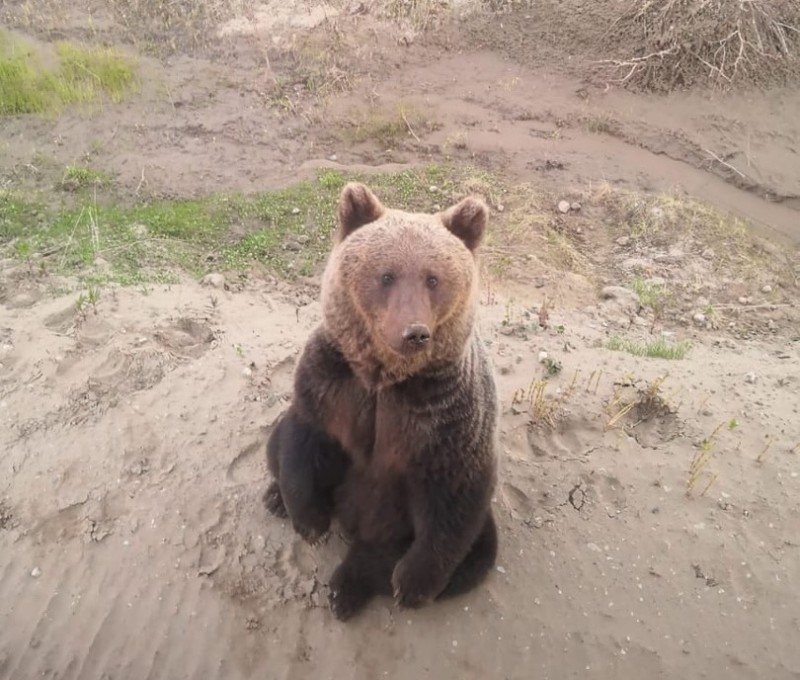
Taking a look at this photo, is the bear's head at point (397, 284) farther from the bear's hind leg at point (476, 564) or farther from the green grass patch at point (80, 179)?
the green grass patch at point (80, 179)

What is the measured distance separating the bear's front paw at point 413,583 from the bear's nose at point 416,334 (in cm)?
123

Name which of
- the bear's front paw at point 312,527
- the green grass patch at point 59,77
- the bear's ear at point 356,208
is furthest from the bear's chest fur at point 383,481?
the green grass patch at point 59,77

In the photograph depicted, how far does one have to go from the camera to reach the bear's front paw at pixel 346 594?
3582 millimetres

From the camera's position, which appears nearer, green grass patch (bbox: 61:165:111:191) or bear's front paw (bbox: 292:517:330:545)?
bear's front paw (bbox: 292:517:330:545)

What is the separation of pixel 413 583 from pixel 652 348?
322 cm

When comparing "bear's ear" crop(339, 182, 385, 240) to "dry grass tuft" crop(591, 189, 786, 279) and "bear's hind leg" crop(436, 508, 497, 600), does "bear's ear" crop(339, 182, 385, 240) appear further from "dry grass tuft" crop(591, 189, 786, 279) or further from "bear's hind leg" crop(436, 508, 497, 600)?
"dry grass tuft" crop(591, 189, 786, 279)

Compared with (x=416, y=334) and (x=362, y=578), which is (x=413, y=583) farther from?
(x=416, y=334)

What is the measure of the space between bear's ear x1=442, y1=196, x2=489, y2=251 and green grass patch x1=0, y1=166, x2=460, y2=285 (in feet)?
11.2

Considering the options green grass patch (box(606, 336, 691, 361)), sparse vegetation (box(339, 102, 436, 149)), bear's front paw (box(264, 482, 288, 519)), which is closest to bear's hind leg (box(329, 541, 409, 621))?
bear's front paw (box(264, 482, 288, 519))

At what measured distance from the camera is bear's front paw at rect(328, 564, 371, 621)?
3582 mm

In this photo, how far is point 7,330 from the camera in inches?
199

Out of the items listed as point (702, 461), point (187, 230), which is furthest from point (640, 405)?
point (187, 230)

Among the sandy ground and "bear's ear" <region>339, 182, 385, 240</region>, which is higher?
"bear's ear" <region>339, 182, 385, 240</region>

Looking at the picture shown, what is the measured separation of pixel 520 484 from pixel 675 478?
3.25 feet
